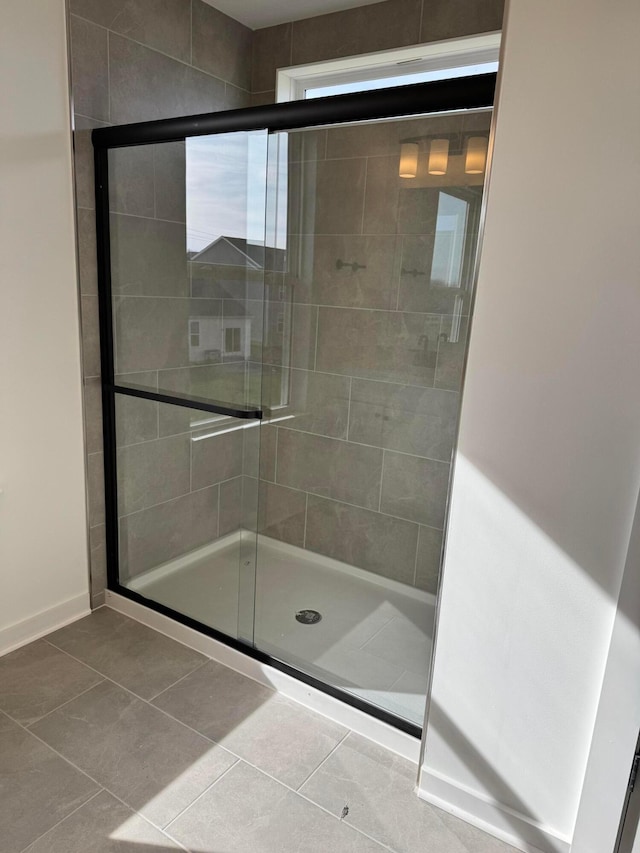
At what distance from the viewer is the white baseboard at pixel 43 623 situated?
88.0 inches

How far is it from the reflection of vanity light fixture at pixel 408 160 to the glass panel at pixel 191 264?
17.7 inches

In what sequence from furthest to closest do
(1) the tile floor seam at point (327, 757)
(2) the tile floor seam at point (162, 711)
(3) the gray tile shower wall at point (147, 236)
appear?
(3) the gray tile shower wall at point (147, 236) → (2) the tile floor seam at point (162, 711) → (1) the tile floor seam at point (327, 757)

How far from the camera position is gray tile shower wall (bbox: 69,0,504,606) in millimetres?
2156

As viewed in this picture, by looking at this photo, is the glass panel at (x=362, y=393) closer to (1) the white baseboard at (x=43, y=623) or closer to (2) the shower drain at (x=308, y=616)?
(2) the shower drain at (x=308, y=616)

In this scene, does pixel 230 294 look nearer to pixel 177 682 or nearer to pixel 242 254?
pixel 242 254

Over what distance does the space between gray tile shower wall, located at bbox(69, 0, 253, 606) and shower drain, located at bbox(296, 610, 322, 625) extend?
Result: 0.46 meters

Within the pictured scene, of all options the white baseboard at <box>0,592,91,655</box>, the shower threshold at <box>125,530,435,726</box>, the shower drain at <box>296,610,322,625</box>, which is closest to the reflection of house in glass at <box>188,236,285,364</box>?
the shower threshold at <box>125,530,435,726</box>

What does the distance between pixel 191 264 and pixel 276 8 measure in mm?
1226

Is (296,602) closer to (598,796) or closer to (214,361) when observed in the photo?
(214,361)

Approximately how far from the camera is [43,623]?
2346 millimetres

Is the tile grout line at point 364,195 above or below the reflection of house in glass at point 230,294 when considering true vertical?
above

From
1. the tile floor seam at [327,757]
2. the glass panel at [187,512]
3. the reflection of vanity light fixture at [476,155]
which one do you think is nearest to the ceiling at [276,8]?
the reflection of vanity light fixture at [476,155]

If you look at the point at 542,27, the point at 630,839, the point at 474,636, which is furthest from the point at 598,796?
the point at 542,27

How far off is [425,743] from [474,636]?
0.38 m
